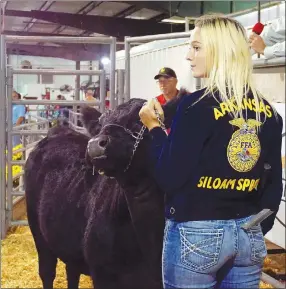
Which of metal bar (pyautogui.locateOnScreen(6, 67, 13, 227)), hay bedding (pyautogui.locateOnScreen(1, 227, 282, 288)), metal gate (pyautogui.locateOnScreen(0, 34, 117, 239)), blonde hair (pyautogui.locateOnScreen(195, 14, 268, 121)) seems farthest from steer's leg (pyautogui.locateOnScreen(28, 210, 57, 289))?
blonde hair (pyautogui.locateOnScreen(195, 14, 268, 121))

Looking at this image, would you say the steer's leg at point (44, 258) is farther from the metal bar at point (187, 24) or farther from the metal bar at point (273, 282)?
the metal bar at point (187, 24)

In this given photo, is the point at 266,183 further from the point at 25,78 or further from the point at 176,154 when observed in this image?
the point at 25,78

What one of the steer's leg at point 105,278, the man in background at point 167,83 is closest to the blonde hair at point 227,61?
the steer's leg at point 105,278

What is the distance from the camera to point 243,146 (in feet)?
4.75

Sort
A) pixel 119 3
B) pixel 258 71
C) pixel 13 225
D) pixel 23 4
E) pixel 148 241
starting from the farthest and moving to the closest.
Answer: pixel 258 71, pixel 13 225, pixel 119 3, pixel 23 4, pixel 148 241

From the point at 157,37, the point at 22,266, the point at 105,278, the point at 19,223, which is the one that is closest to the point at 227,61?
the point at 105,278

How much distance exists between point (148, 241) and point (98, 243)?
11.7 inches

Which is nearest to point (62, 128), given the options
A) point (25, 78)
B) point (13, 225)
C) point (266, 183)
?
point (25, 78)

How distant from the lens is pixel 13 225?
4004mm

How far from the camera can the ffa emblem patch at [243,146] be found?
1.43 meters

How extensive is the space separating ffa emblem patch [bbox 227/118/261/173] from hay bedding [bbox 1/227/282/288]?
2355 mm

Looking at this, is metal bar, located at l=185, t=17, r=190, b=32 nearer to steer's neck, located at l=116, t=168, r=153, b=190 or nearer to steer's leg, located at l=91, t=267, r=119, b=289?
steer's neck, located at l=116, t=168, r=153, b=190

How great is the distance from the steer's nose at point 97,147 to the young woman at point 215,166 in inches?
19.9

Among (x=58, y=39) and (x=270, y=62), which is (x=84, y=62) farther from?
(x=270, y=62)
